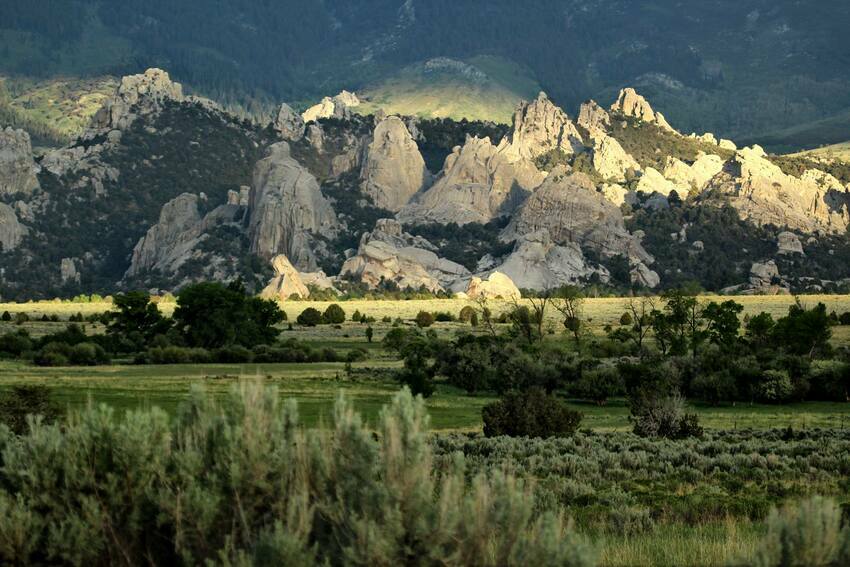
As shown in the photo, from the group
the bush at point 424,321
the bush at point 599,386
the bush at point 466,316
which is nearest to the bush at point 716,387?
the bush at point 599,386

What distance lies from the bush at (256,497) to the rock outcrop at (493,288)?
17499 centimetres

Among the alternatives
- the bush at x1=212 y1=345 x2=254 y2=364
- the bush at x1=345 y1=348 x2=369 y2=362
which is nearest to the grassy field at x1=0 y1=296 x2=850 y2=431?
the bush at x1=345 y1=348 x2=369 y2=362

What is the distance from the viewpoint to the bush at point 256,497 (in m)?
8.88

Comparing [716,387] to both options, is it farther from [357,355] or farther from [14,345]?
[14,345]

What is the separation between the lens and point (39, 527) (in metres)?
9.98

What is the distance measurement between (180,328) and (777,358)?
47.5 meters

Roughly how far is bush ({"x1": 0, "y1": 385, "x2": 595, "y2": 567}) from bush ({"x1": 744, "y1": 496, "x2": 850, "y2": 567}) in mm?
1434

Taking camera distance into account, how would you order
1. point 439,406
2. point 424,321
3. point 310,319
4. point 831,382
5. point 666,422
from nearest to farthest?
point 666,422 → point 439,406 → point 831,382 → point 424,321 → point 310,319

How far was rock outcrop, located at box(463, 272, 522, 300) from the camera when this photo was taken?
619ft

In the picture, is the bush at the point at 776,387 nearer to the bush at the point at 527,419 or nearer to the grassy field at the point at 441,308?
the bush at the point at 527,419

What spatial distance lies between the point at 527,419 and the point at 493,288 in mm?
160093

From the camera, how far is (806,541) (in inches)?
318

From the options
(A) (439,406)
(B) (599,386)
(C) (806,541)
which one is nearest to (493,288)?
(B) (599,386)

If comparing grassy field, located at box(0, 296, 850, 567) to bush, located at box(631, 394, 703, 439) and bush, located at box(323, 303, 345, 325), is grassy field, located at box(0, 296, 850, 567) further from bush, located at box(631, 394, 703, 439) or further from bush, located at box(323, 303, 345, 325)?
bush, located at box(323, 303, 345, 325)
